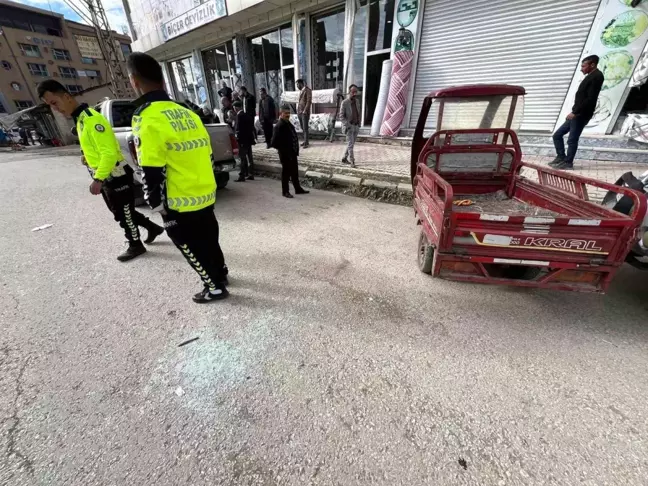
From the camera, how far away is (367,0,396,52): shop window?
26.7 feet

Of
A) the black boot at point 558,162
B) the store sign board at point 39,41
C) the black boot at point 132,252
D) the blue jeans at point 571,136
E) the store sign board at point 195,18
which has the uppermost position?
the store sign board at point 39,41

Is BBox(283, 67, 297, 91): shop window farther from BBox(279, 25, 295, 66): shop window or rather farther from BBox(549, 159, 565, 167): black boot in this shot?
BBox(549, 159, 565, 167): black boot

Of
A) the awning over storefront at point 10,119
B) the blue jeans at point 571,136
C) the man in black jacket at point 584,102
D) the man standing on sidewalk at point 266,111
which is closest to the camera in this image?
the man in black jacket at point 584,102

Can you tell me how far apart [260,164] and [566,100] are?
24.8 feet

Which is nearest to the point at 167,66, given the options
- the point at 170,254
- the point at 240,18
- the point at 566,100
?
the point at 240,18

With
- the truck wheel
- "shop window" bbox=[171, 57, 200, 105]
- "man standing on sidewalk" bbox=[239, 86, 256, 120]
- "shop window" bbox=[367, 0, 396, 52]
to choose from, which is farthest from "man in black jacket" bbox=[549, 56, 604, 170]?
"shop window" bbox=[171, 57, 200, 105]

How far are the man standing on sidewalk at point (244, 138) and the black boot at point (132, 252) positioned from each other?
3.81 meters

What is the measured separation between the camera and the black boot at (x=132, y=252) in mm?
3533

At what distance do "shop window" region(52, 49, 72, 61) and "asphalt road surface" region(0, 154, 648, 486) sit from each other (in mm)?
55632

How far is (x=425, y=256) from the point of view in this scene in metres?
2.96

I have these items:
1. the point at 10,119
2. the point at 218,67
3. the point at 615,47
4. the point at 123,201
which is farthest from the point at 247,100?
the point at 10,119

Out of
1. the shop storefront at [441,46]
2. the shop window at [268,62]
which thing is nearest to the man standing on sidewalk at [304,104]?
the shop storefront at [441,46]

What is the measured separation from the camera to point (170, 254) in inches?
144

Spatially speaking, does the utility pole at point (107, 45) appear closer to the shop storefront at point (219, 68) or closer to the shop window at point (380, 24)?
the shop storefront at point (219, 68)
